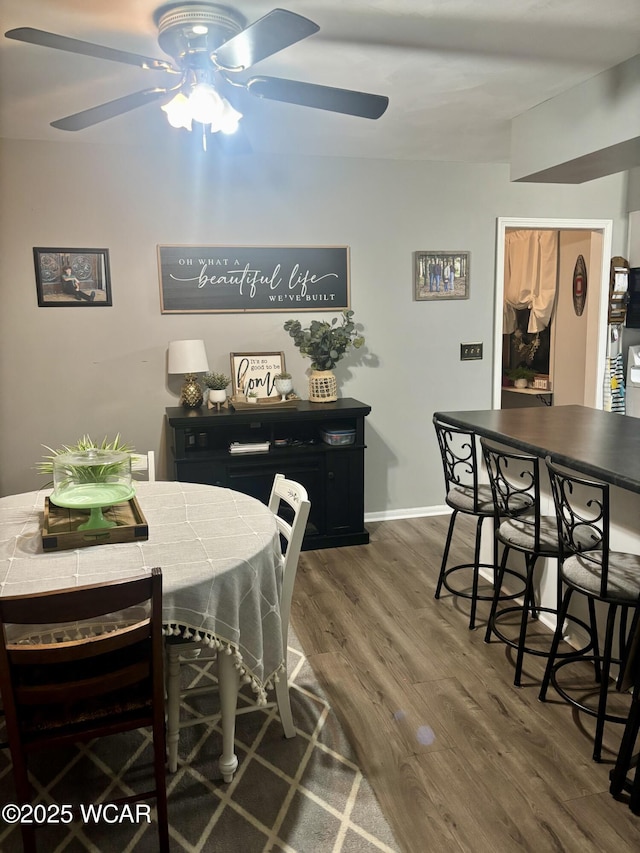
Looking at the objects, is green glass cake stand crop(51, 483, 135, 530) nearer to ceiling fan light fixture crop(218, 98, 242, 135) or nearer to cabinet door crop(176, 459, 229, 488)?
ceiling fan light fixture crop(218, 98, 242, 135)

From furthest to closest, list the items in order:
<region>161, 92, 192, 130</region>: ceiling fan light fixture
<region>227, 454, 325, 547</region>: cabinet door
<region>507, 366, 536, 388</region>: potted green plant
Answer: <region>507, 366, 536, 388</region>: potted green plant → <region>227, 454, 325, 547</region>: cabinet door → <region>161, 92, 192, 130</region>: ceiling fan light fixture

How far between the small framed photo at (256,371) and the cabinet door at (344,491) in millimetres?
600

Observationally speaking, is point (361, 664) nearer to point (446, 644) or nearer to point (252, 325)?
point (446, 644)

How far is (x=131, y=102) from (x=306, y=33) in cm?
88

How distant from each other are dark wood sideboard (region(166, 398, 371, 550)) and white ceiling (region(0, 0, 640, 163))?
5.33 ft

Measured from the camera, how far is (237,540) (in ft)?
6.67

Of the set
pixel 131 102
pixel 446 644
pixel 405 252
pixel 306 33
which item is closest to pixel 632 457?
pixel 446 644

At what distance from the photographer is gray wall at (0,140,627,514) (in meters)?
3.83

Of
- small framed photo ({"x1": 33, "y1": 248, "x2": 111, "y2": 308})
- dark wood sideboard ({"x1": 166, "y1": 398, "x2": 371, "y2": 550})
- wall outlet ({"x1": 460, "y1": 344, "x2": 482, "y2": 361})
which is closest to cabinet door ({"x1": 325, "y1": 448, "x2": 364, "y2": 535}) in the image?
dark wood sideboard ({"x1": 166, "y1": 398, "x2": 371, "y2": 550})

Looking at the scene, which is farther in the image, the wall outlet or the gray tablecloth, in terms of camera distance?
the wall outlet

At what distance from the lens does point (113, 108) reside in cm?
228

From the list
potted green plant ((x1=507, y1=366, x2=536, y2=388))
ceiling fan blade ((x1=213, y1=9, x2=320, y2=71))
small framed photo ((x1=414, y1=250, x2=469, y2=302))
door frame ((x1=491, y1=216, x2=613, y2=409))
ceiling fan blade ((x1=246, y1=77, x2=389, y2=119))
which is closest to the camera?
ceiling fan blade ((x1=213, y1=9, x2=320, y2=71))

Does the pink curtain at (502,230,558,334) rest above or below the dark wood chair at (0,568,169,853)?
above

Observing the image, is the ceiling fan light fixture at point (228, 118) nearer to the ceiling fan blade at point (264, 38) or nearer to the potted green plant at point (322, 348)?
the ceiling fan blade at point (264, 38)
